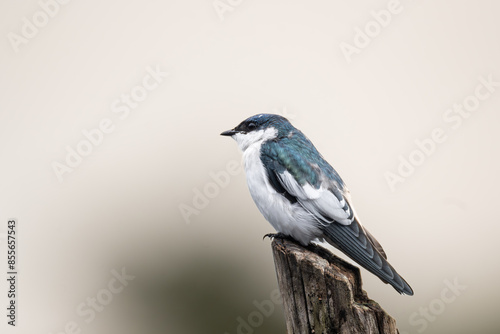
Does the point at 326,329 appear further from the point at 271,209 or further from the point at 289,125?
the point at 289,125

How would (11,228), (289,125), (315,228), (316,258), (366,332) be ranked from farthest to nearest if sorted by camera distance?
(11,228) < (289,125) < (315,228) < (316,258) < (366,332)

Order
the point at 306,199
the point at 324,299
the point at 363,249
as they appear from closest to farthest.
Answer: the point at 324,299 → the point at 363,249 → the point at 306,199

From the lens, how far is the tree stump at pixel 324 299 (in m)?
3.02

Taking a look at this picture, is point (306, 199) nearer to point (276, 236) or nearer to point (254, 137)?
point (276, 236)

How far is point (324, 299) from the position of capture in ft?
10.3

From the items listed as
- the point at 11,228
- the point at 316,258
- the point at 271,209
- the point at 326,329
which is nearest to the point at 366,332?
the point at 326,329

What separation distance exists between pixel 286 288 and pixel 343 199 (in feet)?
3.15

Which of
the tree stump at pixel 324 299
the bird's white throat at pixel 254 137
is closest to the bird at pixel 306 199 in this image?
the bird's white throat at pixel 254 137

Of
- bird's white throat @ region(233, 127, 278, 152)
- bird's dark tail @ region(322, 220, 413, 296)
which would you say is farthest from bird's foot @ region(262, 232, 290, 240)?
bird's white throat @ region(233, 127, 278, 152)

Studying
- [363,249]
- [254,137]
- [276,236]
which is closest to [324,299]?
[363,249]

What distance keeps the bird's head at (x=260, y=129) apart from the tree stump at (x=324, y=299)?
1.26 meters

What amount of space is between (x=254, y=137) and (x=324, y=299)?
1.80 m

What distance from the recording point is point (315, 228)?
153 inches

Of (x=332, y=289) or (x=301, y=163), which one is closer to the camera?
(x=332, y=289)
